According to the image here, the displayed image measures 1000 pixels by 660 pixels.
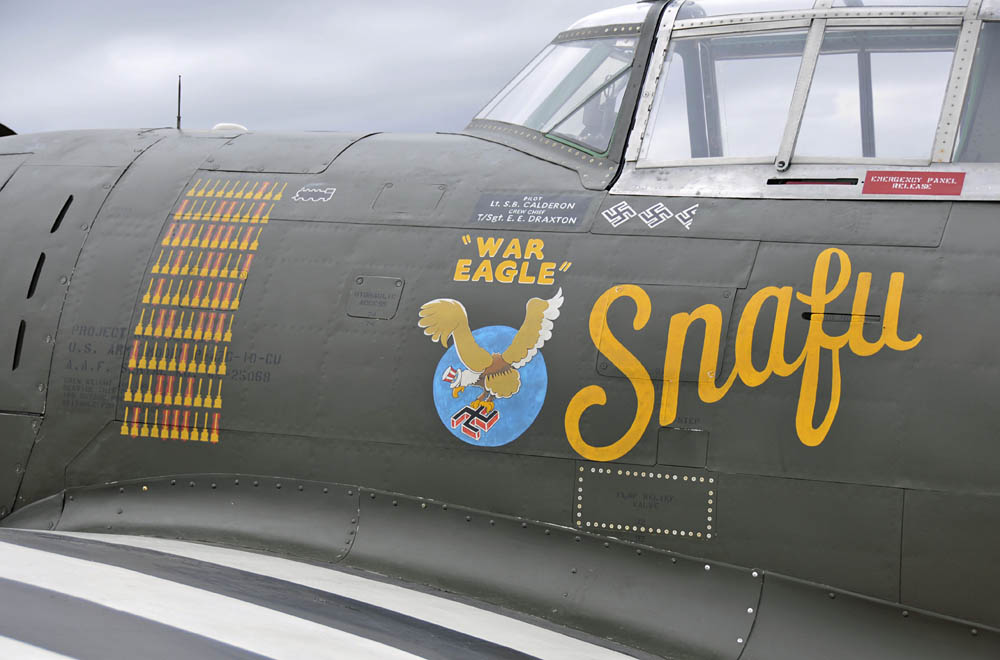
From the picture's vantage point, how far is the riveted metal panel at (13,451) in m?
5.71

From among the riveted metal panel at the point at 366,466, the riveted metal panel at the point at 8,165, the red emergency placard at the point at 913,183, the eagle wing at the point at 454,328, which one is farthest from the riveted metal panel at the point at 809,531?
the riveted metal panel at the point at 8,165

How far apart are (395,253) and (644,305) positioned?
4.32 ft

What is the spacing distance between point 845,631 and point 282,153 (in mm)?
3845

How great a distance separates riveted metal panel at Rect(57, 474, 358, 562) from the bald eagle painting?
2.61 feet

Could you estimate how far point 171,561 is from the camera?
453cm

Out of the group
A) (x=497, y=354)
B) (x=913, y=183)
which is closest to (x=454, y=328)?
(x=497, y=354)

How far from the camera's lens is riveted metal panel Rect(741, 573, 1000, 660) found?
428 centimetres

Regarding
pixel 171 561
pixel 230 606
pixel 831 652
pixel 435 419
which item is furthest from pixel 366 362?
pixel 831 652

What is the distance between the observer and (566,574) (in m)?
4.78

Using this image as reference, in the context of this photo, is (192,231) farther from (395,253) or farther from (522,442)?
(522,442)

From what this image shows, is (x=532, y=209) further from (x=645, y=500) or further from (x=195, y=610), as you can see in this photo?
(x=195, y=610)

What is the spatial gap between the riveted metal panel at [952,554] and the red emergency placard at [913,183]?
4.20 ft

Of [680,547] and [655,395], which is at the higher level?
[655,395]

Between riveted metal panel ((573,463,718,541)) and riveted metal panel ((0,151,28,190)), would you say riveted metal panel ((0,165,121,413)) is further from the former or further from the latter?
riveted metal panel ((573,463,718,541))
